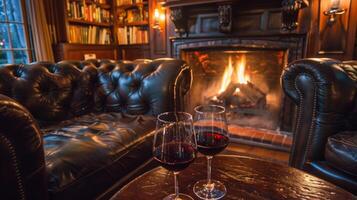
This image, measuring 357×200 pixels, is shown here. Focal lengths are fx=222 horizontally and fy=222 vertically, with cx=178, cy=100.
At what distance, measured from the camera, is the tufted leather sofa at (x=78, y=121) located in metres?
0.71

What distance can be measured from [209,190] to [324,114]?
3.07ft

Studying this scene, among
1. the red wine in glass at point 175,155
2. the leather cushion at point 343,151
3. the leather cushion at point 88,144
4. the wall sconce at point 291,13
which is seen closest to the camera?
the red wine in glass at point 175,155

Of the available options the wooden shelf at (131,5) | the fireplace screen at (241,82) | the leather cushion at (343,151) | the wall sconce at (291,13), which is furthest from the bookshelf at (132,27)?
the leather cushion at (343,151)

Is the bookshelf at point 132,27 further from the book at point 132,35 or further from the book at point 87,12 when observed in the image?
the book at point 87,12

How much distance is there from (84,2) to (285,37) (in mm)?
2485

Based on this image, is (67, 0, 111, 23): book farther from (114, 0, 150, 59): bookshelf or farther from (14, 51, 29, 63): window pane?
(14, 51, 29, 63): window pane

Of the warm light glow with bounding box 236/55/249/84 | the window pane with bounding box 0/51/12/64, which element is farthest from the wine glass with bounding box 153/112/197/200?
the window pane with bounding box 0/51/12/64

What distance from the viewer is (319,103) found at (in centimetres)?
123

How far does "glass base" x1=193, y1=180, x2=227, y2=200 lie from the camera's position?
606 mm

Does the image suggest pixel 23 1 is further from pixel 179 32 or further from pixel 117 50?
pixel 179 32

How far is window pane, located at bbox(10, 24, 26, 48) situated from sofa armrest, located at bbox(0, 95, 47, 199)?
230 cm

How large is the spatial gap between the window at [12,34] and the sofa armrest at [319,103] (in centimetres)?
280

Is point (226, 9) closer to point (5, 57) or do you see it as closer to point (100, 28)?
point (100, 28)

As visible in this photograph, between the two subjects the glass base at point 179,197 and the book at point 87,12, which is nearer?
the glass base at point 179,197
